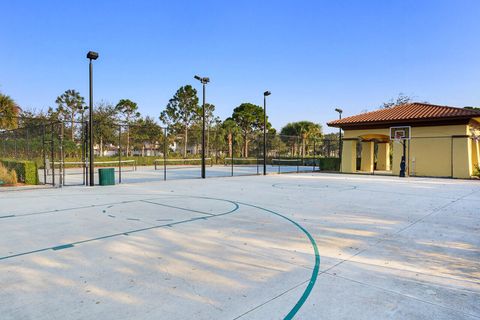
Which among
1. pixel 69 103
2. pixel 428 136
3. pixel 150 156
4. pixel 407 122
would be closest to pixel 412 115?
pixel 407 122

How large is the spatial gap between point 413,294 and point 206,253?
266 cm

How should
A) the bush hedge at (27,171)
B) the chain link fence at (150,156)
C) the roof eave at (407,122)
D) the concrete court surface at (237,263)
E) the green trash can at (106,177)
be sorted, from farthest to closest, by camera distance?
the roof eave at (407,122) < the chain link fence at (150,156) < the green trash can at (106,177) < the bush hedge at (27,171) < the concrete court surface at (237,263)

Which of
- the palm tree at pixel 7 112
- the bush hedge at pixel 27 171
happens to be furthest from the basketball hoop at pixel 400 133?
the palm tree at pixel 7 112

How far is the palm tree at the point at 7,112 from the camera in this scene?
2075cm

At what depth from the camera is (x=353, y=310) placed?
302 centimetres

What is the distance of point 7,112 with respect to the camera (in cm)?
2131

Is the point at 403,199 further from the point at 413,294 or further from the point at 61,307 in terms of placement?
the point at 61,307

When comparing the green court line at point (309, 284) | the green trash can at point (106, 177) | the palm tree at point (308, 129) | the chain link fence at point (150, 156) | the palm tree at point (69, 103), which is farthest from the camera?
the palm tree at point (308, 129)

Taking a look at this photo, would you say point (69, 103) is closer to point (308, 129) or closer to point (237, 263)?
point (308, 129)

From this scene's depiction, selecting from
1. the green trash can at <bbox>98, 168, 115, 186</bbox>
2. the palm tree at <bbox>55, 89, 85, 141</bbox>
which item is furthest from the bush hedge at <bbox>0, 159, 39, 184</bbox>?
the palm tree at <bbox>55, 89, 85, 141</bbox>

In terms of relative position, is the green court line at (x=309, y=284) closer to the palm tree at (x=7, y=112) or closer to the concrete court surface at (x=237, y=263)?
the concrete court surface at (x=237, y=263)

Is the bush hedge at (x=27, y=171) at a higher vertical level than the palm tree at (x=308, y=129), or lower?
lower

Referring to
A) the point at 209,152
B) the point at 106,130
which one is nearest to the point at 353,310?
the point at 209,152

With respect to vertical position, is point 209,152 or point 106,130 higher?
point 106,130
